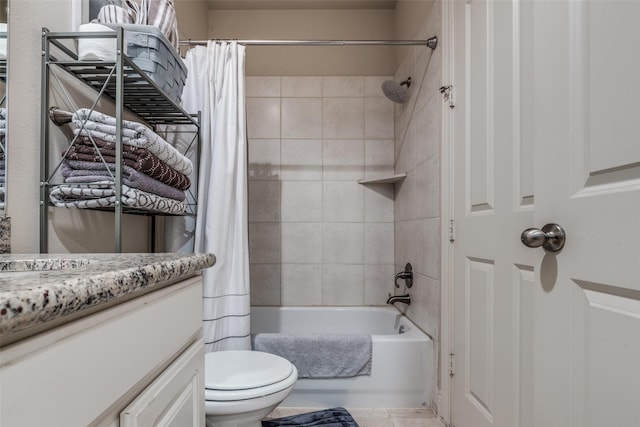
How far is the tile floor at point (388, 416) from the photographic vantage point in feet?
5.34

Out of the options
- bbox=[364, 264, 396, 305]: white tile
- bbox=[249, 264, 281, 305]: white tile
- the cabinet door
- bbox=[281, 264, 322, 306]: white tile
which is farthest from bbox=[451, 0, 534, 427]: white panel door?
bbox=[249, 264, 281, 305]: white tile

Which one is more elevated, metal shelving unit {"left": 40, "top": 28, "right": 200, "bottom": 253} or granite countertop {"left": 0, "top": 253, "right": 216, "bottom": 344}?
metal shelving unit {"left": 40, "top": 28, "right": 200, "bottom": 253}

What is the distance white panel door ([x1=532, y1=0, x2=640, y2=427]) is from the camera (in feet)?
1.87

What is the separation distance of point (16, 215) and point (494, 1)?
1.64 m

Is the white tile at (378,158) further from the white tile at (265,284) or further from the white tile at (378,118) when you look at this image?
the white tile at (265,284)

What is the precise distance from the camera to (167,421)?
0.58 meters

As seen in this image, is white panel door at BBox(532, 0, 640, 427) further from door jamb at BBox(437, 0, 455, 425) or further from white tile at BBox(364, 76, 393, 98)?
white tile at BBox(364, 76, 393, 98)

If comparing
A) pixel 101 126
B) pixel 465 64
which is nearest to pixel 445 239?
pixel 465 64

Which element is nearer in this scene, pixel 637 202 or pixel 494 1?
pixel 637 202

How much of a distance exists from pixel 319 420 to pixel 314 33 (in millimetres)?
2630

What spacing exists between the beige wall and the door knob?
2.19 meters

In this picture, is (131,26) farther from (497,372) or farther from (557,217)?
(497,372)

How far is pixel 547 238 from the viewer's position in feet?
2.40

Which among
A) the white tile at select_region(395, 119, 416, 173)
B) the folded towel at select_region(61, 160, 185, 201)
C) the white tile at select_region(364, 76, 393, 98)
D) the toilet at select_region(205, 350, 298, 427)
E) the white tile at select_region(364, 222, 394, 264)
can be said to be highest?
the white tile at select_region(364, 76, 393, 98)
